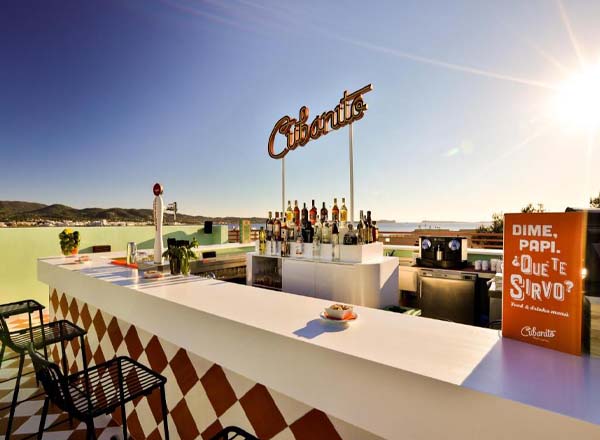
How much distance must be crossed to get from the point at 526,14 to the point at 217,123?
780 centimetres

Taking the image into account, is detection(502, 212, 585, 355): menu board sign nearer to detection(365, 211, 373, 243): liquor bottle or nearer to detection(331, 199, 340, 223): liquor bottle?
detection(365, 211, 373, 243): liquor bottle

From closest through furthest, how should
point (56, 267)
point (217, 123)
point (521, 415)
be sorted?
point (521, 415) → point (56, 267) → point (217, 123)

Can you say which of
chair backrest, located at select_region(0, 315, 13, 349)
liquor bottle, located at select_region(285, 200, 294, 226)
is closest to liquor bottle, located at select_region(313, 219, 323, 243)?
liquor bottle, located at select_region(285, 200, 294, 226)

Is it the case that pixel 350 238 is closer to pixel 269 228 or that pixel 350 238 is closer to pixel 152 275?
pixel 269 228

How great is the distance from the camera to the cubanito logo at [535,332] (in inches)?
35.3

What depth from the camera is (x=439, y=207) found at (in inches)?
1468

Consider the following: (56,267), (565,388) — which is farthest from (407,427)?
(56,267)

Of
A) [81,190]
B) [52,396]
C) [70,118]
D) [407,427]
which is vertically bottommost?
[52,396]

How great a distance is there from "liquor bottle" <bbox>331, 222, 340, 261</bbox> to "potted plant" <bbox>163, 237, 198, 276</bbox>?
3.66 feet

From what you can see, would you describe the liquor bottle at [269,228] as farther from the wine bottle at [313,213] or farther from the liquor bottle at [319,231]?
the liquor bottle at [319,231]

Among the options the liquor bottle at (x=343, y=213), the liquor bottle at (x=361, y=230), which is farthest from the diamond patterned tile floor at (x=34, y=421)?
the liquor bottle at (x=343, y=213)

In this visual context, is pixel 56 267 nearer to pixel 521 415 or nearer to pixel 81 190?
pixel 521 415

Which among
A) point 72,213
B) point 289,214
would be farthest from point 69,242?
point 72,213

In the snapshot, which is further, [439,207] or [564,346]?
[439,207]
